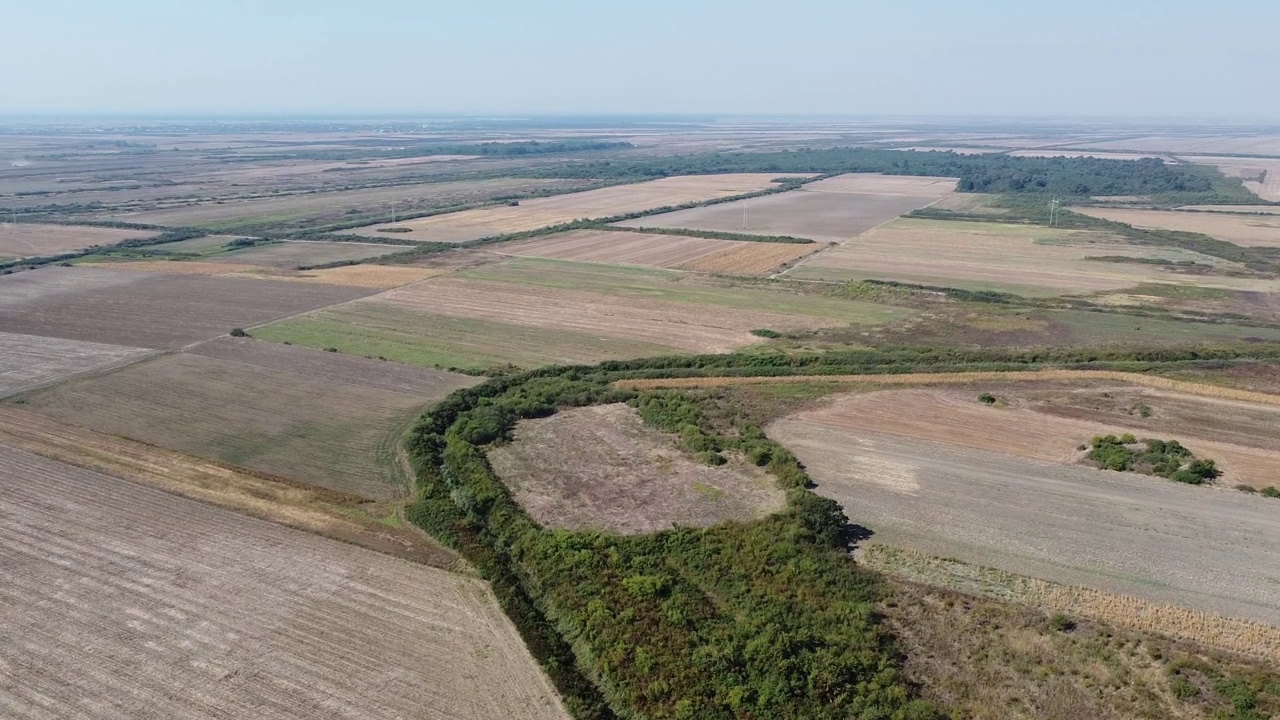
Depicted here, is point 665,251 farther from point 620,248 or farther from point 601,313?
point 601,313

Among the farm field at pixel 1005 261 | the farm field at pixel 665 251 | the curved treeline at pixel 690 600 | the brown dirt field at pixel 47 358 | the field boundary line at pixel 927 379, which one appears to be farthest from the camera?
the farm field at pixel 665 251

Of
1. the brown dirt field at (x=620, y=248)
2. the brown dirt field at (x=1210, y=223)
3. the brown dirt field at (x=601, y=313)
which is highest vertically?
the brown dirt field at (x=1210, y=223)

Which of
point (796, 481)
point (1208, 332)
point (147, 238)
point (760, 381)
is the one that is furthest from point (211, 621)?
point (147, 238)

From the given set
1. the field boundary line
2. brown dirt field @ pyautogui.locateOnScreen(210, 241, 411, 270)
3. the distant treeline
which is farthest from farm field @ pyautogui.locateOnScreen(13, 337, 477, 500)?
the distant treeline

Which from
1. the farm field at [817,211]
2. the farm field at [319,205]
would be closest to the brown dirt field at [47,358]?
the farm field at [319,205]

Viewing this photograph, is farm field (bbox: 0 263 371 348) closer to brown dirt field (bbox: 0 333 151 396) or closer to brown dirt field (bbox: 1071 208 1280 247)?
brown dirt field (bbox: 0 333 151 396)

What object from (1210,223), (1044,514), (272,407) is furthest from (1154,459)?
(1210,223)

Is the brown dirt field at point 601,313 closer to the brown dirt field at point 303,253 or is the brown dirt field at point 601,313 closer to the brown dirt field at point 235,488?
the brown dirt field at point 303,253
